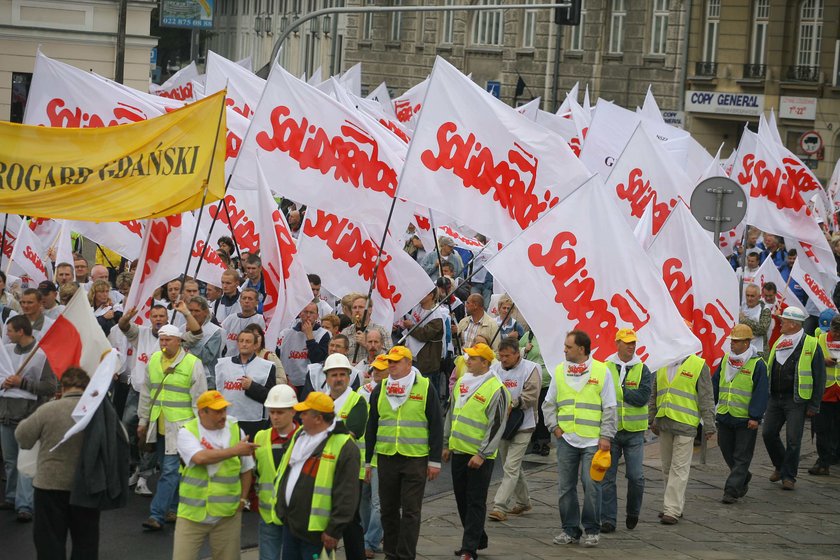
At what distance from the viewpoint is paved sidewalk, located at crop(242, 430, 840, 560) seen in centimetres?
1098

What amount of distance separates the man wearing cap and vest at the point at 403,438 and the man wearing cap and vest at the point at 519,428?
165cm

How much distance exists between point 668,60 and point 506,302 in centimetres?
3252

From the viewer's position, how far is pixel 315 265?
13773 mm

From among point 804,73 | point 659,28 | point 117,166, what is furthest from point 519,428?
point 659,28

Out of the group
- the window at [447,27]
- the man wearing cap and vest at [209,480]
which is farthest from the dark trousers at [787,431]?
the window at [447,27]

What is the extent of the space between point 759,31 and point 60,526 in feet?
124

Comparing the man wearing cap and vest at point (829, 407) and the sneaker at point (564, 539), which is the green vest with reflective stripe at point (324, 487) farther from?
the man wearing cap and vest at point (829, 407)

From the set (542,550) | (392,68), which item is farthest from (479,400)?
(392,68)

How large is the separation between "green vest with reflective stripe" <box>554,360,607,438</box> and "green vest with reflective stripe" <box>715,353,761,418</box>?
2130mm

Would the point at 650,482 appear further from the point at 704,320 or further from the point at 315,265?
the point at 315,265

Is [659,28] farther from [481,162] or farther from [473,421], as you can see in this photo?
[473,421]

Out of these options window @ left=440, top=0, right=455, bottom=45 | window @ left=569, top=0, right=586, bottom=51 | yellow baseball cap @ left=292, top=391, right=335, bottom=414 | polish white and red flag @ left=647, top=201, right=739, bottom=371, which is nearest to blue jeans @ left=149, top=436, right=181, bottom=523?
yellow baseball cap @ left=292, top=391, right=335, bottom=414

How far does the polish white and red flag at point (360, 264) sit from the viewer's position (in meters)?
13.6

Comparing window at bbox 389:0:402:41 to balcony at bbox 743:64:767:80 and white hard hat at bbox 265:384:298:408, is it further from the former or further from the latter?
white hard hat at bbox 265:384:298:408
